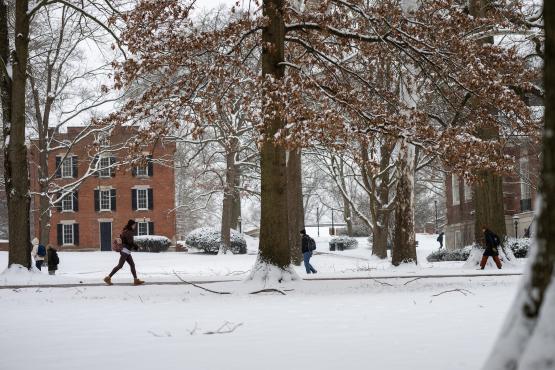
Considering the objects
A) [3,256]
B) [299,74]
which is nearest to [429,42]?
[299,74]

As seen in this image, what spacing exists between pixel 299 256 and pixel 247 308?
55.7 feet

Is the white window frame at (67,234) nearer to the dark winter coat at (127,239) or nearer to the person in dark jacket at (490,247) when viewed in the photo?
the dark winter coat at (127,239)

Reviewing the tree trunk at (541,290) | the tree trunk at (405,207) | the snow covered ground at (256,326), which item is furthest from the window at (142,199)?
the tree trunk at (541,290)

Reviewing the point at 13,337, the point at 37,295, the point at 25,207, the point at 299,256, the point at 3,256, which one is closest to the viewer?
the point at 13,337

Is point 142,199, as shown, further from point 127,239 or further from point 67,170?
point 127,239

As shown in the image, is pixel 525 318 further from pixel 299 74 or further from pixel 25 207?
pixel 25 207

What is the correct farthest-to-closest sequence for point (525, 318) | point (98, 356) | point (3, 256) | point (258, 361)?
point (3, 256) → point (98, 356) → point (258, 361) → point (525, 318)

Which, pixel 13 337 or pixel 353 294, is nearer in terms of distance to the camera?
pixel 13 337

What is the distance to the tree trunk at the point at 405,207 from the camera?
2222 cm

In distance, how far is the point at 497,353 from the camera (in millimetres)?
→ 3557

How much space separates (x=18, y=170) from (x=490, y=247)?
14.1 m

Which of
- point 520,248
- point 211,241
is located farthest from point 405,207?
point 211,241

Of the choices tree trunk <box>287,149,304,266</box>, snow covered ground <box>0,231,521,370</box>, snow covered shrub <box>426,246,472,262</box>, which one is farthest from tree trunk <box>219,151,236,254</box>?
snow covered ground <box>0,231,521,370</box>

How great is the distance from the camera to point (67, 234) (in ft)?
173
